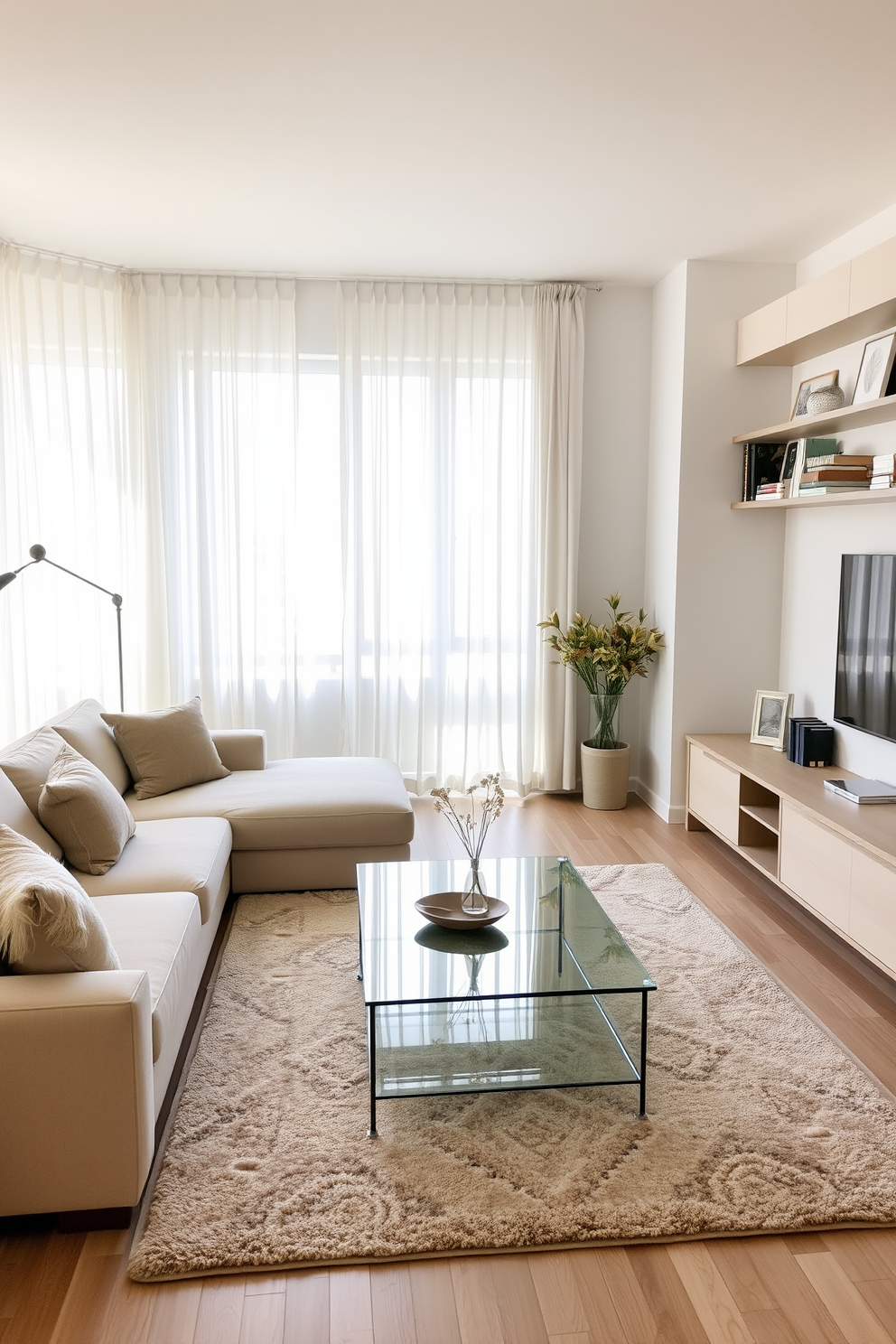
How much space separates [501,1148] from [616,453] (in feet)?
13.1

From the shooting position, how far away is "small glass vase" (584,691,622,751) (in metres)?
5.16

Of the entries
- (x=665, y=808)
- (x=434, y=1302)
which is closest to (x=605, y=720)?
(x=665, y=808)

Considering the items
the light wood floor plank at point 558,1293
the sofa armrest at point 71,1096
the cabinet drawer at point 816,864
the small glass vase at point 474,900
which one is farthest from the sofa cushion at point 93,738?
the cabinet drawer at point 816,864

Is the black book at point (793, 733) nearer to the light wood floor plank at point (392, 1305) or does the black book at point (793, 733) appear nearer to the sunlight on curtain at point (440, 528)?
the sunlight on curtain at point (440, 528)

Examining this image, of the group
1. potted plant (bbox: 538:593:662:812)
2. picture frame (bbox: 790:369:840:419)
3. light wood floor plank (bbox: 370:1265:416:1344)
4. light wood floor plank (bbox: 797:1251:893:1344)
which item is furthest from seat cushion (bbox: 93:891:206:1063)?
picture frame (bbox: 790:369:840:419)

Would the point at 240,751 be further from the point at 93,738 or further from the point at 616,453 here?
the point at 616,453

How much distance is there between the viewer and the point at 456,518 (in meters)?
5.32

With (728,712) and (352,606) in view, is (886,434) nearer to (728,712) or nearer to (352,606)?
(728,712)

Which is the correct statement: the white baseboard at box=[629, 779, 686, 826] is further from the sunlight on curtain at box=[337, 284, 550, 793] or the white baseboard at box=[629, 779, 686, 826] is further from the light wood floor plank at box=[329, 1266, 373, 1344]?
the light wood floor plank at box=[329, 1266, 373, 1344]

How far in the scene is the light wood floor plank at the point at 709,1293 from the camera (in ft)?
5.78

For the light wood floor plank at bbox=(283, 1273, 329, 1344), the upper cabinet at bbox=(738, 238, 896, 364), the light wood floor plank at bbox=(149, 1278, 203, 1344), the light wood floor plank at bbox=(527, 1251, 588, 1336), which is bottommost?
the light wood floor plank at bbox=(149, 1278, 203, 1344)

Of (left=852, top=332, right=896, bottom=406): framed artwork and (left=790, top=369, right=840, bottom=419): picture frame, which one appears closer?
(left=852, top=332, right=896, bottom=406): framed artwork

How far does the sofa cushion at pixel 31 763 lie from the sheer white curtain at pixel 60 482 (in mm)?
1566

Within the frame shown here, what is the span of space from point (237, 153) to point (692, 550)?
2.71 m
